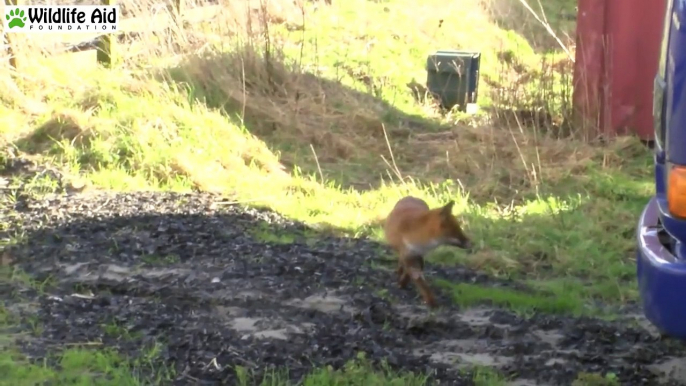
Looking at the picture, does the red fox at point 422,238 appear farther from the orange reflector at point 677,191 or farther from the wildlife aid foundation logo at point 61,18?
the wildlife aid foundation logo at point 61,18

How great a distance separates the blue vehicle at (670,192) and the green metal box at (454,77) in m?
8.60

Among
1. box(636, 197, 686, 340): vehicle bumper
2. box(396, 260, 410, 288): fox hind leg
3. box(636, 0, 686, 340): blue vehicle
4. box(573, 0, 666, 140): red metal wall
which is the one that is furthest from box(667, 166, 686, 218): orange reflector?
box(573, 0, 666, 140): red metal wall

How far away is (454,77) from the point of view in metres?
12.0

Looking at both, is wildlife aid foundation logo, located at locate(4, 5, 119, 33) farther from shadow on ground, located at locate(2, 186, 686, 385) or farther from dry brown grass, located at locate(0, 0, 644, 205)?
shadow on ground, located at locate(2, 186, 686, 385)

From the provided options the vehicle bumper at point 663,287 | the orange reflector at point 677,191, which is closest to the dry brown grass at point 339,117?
the vehicle bumper at point 663,287

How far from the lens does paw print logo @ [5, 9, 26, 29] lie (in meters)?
9.39

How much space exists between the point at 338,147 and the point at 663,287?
648 centimetres

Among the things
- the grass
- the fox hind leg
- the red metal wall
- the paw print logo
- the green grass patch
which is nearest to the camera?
the green grass patch

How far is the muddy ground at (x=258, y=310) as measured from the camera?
430cm

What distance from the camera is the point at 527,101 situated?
952 centimetres

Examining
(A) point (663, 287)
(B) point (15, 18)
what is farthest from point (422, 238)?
(B) point (15, 18)

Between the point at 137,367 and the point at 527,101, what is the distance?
6.23 meters

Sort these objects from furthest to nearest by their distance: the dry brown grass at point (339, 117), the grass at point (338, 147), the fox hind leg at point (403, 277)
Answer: the dry brown grass at point (339, 117) → the grass at point (338, 147) → the fox hind leg at point (403, 277)

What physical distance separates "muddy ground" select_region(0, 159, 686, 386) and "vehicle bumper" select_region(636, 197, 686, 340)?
994 millimetres
